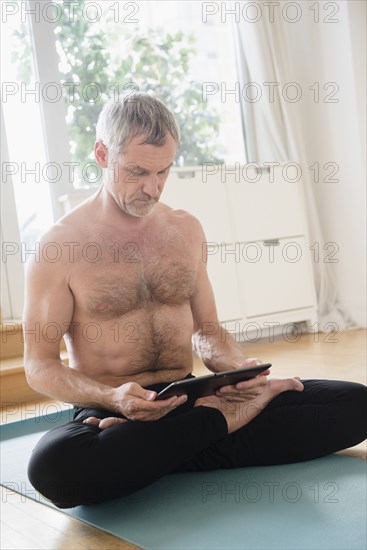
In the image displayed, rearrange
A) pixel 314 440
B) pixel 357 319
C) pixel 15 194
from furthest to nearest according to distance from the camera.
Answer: pixel 357 319 < pixel 15 194 < pixel 314 440

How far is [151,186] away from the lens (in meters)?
1.84

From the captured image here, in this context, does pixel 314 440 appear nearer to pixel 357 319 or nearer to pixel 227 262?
pixel 227 262

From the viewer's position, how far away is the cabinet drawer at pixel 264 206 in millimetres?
4223

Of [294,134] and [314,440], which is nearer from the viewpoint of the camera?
[314,440]

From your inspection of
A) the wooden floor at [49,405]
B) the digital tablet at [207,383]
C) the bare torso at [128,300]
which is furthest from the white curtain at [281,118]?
the digital tablet at [207,383]

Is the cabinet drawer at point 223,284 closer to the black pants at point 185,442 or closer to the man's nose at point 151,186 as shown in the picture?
the black pants at point 185,442

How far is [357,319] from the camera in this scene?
14.9 feet

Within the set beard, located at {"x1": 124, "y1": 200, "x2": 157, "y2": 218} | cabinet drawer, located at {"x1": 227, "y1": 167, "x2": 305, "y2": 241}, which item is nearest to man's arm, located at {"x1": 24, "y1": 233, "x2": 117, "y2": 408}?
beard, located at {"x1": 124, "y1": 200, "x2": 157, "y2": 218}

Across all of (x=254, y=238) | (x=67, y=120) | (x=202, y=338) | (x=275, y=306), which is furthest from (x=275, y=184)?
(x=202, y=338)

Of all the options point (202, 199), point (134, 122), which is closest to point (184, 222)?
point (134, 122)

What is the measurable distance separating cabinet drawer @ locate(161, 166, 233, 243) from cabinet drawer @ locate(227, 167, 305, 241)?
60 mm

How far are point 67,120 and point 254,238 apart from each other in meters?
1.23

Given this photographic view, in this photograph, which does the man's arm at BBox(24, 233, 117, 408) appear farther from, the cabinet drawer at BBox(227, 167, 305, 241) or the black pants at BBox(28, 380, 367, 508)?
the cabinet drawer at BBox(227, 167, 305, 241)

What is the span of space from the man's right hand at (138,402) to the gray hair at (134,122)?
57 centimetres
